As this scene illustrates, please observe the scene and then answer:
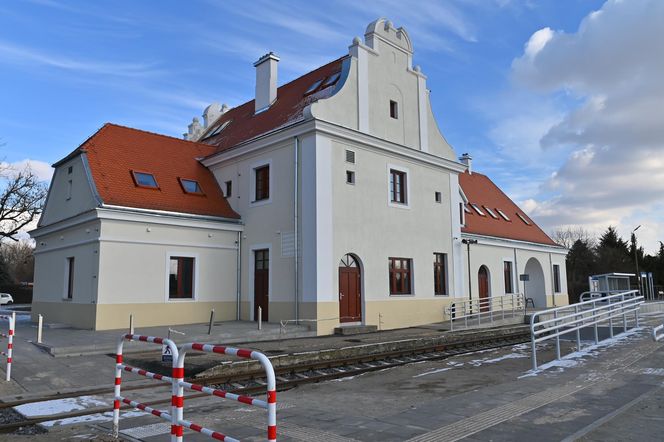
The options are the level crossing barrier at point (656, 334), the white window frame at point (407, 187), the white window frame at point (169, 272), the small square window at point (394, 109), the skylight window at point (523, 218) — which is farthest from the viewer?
the skylight window at point (523, 218)

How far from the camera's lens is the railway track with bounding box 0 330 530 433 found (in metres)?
8.15

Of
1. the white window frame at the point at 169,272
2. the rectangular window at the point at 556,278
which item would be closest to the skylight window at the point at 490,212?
the rectangular window at the point at 556,278

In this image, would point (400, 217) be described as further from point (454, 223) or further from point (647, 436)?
point (647, 436)

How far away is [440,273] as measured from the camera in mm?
25156

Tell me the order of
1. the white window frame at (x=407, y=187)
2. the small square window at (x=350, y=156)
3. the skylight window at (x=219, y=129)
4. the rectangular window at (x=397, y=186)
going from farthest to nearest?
the skylight window at (x=219, y=129), the rectangular window at (x=397, y=186), the white window frame at (x=407, y=187), the small square window at (x=350, y=156)

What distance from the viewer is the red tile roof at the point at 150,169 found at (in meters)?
20.1

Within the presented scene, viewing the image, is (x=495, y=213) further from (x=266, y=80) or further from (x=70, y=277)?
(x=70, y=277)

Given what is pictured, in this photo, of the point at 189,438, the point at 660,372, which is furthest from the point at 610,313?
the point at 189,438

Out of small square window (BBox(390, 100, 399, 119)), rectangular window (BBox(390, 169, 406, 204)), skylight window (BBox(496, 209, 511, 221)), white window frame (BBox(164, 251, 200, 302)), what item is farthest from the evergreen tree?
white window frame (BBox(164, 251, 200, 302))

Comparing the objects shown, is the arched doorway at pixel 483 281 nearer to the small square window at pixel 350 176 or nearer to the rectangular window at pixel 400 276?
the rectangular window at pixel 400 276

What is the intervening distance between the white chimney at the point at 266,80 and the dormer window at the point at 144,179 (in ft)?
22.9

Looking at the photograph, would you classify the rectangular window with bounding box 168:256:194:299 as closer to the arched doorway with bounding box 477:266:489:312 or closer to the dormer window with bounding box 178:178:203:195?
the dormer window with bounding box 178:178:203:195

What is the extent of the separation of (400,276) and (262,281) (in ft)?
20.0

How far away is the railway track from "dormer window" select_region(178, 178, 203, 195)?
1197 centimetres
